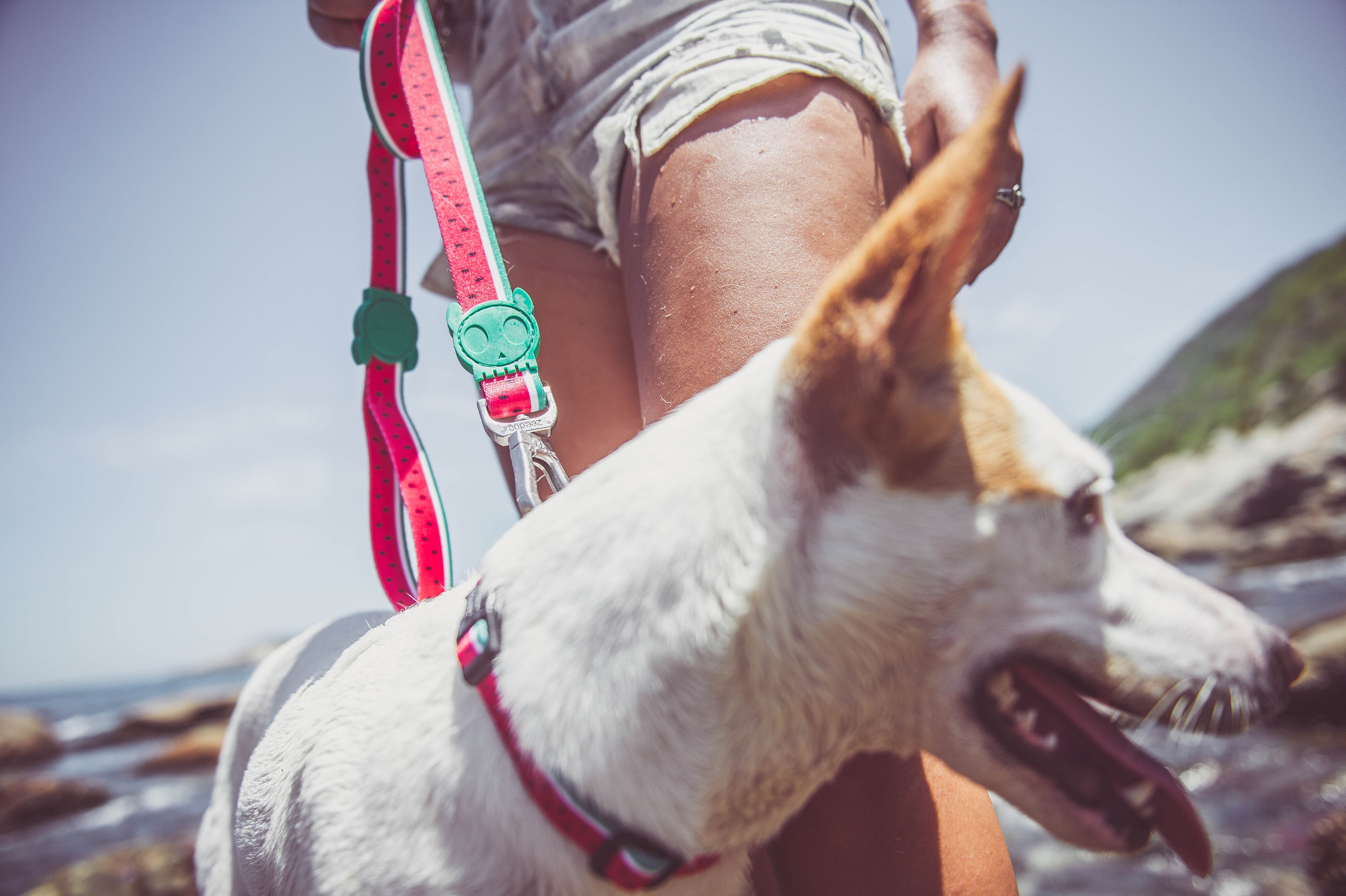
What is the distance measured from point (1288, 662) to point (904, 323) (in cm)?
87

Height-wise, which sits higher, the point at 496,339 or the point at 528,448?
the point at 496,339

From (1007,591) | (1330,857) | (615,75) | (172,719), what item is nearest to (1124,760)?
(1007,591)

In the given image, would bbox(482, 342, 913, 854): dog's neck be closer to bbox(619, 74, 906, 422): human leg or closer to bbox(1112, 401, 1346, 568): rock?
bbox(619, 74, 906, 422): human leg

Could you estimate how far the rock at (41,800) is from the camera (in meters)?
8.48

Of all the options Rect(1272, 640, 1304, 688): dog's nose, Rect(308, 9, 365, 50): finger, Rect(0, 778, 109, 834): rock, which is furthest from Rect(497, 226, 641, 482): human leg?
Rect(0, 778, 109, 834): rock

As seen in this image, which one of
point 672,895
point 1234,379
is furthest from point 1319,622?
point 1234,379

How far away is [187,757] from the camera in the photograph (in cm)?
1119

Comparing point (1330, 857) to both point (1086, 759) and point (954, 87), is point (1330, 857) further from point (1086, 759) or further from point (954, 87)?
point (954, 87)

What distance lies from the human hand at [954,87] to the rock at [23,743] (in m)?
16.4

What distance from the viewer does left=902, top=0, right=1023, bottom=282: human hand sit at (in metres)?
1.56

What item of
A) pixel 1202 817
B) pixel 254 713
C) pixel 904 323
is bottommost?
pixel 1202 817

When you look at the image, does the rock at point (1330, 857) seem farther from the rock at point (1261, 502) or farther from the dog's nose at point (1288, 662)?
the rock at point (1261, 502)

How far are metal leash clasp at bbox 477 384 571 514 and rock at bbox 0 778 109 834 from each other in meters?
10.8

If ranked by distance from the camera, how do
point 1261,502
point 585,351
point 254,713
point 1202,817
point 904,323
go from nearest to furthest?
point 904,323 < point 585,351 < point 254,713 < point 1202,817 < point 1261,502
